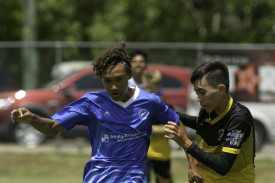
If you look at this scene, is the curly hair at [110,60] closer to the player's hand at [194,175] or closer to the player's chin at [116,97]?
the player's chin at [116,97]

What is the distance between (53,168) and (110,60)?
6.73 metres

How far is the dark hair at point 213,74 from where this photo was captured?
4137 mm

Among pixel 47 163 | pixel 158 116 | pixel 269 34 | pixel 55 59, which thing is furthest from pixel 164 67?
pixel 269 34

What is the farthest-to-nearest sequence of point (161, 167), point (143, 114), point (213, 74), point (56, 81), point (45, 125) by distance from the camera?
point (56, 81) < point (161, 167) < point (143, 114) < point (45, 125) < point (213, 74)

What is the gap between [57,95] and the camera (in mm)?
11562

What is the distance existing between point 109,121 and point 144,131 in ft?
1.00

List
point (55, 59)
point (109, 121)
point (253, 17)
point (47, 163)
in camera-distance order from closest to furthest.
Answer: point (109, 121) → point (47, 163) → point (55, 59) → point (253, 17)

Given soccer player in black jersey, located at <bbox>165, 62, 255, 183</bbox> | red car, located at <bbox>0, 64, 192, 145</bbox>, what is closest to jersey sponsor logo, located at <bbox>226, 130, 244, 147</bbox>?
soccer player in black jersey, located at <bbox>165, 62, 255, 183</bbox>

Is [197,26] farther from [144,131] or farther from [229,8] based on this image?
[144,131]

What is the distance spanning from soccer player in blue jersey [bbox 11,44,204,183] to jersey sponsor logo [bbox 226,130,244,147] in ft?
2.33

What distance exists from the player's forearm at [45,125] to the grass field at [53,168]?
5419 millimetres

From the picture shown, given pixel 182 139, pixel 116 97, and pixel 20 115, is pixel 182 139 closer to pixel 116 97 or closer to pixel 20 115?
pixel 116 97

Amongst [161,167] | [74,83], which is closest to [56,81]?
[74,83]

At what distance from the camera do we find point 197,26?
23.0 meters
